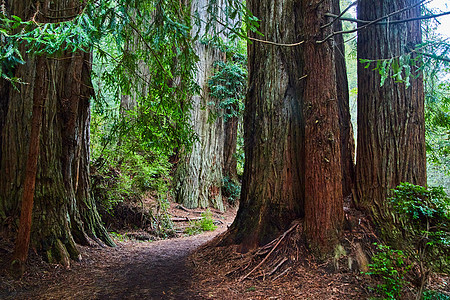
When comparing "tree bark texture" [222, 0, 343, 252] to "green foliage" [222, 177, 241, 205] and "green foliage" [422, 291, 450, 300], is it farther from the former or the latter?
"green foliage" [222, 177, 241, 205]

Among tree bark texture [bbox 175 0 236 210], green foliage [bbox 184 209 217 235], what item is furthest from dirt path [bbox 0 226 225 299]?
tree bark texture [bbox 175 0 236 210]

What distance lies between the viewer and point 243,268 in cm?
429

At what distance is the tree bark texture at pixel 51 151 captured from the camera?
15.0 ft

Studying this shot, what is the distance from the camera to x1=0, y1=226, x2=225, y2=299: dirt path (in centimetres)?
364

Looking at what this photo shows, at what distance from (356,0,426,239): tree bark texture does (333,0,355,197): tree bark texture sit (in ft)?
0.69

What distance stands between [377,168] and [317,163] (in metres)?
0.90

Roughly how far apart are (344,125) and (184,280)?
134 inches

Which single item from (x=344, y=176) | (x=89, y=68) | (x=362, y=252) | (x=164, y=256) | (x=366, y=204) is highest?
(x=89, y=68)

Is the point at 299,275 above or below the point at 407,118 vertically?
below

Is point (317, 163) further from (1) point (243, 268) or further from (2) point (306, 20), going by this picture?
(2) point (306, 20)

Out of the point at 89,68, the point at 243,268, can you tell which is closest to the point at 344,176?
the point at 243,268

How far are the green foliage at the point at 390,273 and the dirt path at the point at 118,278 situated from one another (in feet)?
Answer: 6.93

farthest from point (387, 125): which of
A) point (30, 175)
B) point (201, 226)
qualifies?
point (201, 226)

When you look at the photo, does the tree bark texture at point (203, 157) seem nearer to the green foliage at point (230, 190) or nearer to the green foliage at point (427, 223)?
the green foliage at point (230, 190)
